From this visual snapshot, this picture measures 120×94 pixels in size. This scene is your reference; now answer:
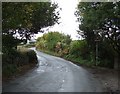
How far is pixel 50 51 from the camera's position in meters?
78.7

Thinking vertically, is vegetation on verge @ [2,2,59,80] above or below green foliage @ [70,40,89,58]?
above

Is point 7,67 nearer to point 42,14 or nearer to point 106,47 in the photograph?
point 42,14

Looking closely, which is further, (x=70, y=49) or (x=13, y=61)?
(x=70, y=49)

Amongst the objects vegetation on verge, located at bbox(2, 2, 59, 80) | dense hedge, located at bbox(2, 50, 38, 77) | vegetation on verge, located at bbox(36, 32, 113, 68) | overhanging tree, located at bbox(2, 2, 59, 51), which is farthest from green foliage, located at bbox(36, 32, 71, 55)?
overhanging tree, located at bbox(2, 2, 59, 51)

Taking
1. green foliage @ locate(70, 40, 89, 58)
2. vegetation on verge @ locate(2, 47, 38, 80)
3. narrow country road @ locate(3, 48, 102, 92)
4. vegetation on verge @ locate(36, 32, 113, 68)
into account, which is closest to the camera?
narrow country road @ locate(3, 48, 102, 92)

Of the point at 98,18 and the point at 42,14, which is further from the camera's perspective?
the point at 42,14

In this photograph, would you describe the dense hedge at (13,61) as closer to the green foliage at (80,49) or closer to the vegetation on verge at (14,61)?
the vegetation on verge at (14,61)

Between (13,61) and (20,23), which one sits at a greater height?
(20,23)

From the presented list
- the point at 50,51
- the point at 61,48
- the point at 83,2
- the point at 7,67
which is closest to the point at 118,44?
the point at 83,2

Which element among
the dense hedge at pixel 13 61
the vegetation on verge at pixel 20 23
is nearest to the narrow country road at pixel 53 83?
the dense hedge at pixel 13 61

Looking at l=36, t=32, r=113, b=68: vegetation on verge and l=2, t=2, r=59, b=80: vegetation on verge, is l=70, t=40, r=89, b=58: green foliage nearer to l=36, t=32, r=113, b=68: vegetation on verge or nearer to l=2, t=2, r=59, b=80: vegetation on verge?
l=36, t=32, r=113, b=68: vegetation on verge

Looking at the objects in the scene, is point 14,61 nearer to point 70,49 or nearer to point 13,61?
point 13,61

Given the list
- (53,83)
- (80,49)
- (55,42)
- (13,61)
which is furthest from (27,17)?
(55,42)

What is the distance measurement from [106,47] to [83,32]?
13.1ft
